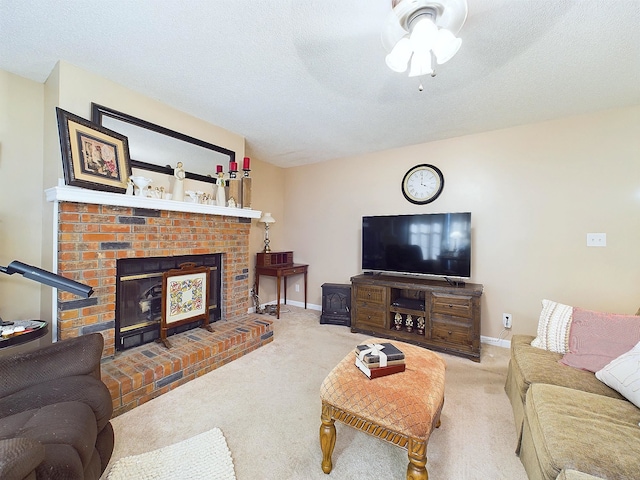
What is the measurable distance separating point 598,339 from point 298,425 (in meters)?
1.88

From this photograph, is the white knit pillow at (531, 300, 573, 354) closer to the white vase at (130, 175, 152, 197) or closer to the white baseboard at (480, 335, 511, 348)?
the white baseboard at (480, 335, 511, 348)

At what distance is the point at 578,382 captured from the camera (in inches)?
53.5

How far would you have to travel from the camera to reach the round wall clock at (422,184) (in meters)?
3.08

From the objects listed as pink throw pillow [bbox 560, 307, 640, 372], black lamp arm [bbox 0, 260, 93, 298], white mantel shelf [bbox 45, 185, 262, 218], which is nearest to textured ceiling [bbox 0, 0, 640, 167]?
white mantel shelf [bbox 45, 185, 262, 218]

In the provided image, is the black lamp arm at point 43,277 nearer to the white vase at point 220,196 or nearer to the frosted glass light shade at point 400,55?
the white vase at point 220,196

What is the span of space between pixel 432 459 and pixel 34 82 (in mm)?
3711

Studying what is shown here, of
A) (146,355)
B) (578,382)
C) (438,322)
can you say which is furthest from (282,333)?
(578,382)

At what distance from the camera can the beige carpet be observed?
1.29 metres

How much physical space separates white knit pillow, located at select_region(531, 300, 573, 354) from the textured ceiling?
166 cm

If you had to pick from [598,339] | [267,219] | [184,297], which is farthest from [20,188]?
[598,339]

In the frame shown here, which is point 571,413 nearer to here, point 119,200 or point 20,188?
point 119,200

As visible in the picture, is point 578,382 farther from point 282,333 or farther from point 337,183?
point 337,183

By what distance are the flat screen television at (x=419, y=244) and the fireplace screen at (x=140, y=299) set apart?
2.19m

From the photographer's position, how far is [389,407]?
1142mm
